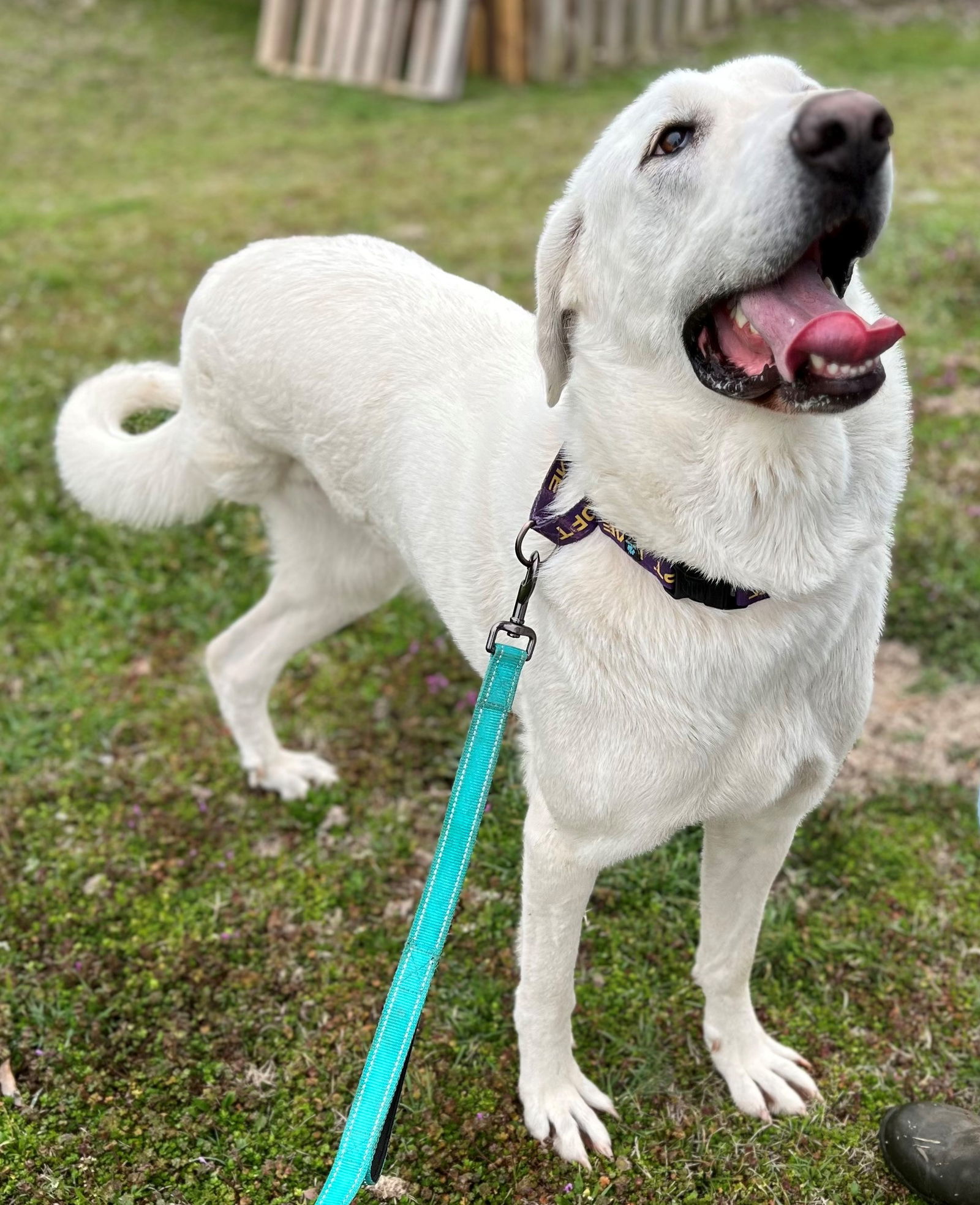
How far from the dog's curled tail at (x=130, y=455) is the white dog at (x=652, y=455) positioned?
26cm

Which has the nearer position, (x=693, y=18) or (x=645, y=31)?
(x=645, y=31)

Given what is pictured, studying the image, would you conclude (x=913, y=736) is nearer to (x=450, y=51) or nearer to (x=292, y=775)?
(x=292, y=775)

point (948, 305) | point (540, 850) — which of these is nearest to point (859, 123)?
point (540, 850)

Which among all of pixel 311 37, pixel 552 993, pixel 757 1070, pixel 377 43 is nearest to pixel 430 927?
pixel 552 993

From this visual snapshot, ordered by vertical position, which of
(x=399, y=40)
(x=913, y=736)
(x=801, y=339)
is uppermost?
(x=801, y=339)

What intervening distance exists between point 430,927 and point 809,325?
119cm

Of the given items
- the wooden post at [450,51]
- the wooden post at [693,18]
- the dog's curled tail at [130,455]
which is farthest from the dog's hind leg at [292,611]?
the wooden post at [693,18]

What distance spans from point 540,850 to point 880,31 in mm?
12042

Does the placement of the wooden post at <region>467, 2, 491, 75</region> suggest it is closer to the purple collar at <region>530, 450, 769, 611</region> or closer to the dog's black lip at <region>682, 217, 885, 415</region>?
the purple collar at <region>530, 450, 769, 611</region>

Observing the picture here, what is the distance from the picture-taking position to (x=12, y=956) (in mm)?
2838

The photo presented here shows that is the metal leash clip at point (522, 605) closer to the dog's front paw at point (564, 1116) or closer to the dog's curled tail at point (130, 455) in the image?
the dog's front paw at point (564, 1116)

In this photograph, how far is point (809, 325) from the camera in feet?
5.02

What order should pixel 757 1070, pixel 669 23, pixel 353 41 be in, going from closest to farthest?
pixel 757 1070, pixel 353 41, pixel 669 23

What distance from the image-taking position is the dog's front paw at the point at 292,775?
334 centimetres
